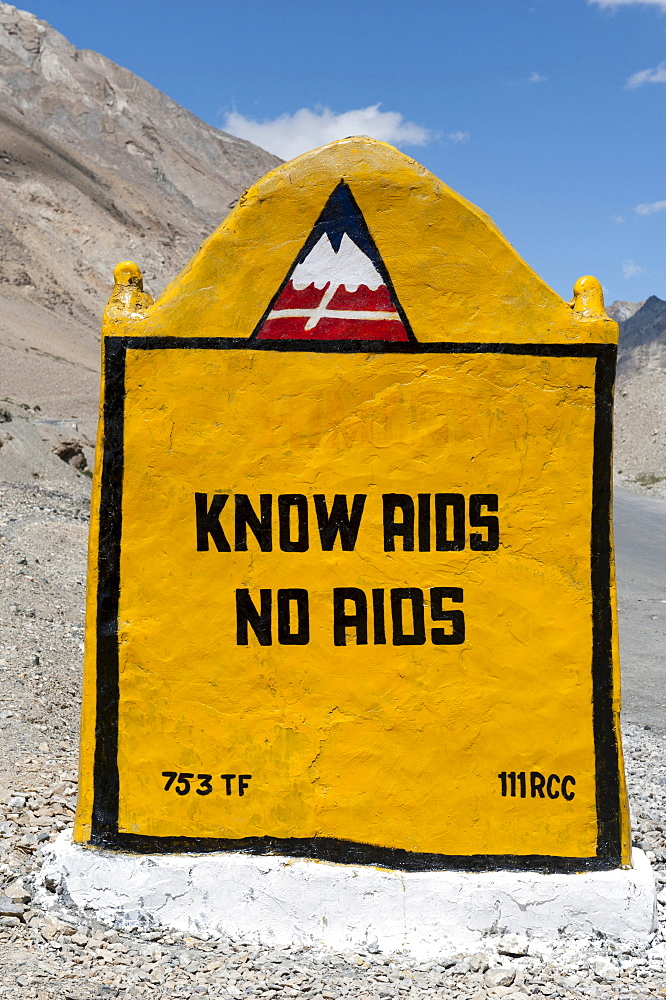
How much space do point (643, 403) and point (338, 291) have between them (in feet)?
125

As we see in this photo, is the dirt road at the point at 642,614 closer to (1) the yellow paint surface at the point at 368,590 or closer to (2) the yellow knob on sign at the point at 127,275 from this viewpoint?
(1) the yellow paint surface at the point at 368,590

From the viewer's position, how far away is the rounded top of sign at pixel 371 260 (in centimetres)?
359

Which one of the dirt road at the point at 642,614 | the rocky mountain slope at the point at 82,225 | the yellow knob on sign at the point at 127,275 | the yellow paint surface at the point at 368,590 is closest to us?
the yellow paint surface at the point at 368,590

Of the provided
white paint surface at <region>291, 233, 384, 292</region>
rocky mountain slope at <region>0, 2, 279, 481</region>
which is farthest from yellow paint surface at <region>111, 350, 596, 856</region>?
rocky mountain slope at <region>0, 2, 279, 481</region>

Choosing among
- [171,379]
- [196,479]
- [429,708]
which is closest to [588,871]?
[429,708]

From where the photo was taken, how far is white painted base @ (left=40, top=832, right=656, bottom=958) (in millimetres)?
3453

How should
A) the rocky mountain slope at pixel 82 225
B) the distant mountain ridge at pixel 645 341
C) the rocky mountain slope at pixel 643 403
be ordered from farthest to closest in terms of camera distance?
the distant mountain ridge at pixel 645 341, the rocky mountain slope at pixel 643 403, the rocky mountain slope at pixel 82 225

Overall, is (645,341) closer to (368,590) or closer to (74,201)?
(74,201)

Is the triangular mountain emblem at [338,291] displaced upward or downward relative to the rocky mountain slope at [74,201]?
downward

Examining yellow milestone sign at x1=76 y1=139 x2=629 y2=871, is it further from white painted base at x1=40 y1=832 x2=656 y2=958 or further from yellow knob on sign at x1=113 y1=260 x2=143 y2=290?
yellow knob on sign at x1=113 y1=260 x2=143 y2=290

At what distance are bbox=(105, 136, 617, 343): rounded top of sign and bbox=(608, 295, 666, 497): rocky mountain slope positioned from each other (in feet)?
85.4

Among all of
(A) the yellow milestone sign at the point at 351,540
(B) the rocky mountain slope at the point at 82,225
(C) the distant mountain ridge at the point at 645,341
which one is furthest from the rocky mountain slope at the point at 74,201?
(C) the distant mountain ridge at the point at 645,341

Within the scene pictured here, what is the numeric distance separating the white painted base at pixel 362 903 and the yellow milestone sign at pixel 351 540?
0.10 meters

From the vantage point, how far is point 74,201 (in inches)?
1786
